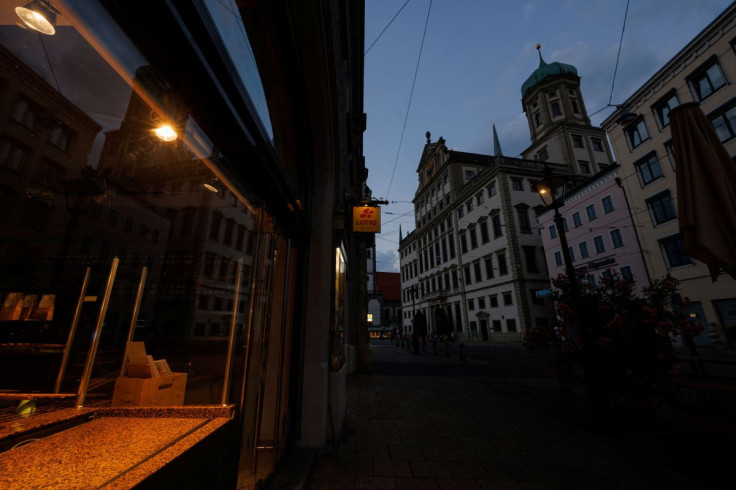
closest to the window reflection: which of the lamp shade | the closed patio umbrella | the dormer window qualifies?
the closed patio umbrella

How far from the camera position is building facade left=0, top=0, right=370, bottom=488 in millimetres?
1184

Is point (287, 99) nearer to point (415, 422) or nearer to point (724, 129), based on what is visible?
point (415, 422)

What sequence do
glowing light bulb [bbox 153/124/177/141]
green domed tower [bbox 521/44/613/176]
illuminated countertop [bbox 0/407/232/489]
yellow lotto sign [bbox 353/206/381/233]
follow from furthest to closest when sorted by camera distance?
green domed tower [bbox 521/44/613/176] → yellow lotto sign [bbox 353/206/381/233] → glowing light bulb [bbox 153/124/177/141] → illuminated countertop [bbox 0/407/232/489]

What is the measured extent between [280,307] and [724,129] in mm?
23851

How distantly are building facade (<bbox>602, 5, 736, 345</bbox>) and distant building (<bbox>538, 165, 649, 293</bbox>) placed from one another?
24.2 inches

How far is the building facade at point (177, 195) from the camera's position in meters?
1.18

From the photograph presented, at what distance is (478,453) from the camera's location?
3428 mm

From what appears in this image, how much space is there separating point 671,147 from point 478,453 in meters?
23.2

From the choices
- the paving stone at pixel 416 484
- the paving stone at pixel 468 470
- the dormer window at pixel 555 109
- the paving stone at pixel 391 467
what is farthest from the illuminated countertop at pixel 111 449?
the dormer window at pixel 555 109

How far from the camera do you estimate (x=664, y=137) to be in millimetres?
17141

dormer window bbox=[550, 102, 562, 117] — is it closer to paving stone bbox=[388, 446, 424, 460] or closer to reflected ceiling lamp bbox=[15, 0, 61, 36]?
paving stone bbox=[388, 446, 424, 460]

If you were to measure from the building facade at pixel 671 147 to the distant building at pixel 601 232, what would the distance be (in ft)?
2.02

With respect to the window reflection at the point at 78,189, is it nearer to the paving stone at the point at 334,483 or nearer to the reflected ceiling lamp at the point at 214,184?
the reflected ceiling lamp at the point at 214,184

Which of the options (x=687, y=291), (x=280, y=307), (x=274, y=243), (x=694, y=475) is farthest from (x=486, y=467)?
(x=687, y=291)
